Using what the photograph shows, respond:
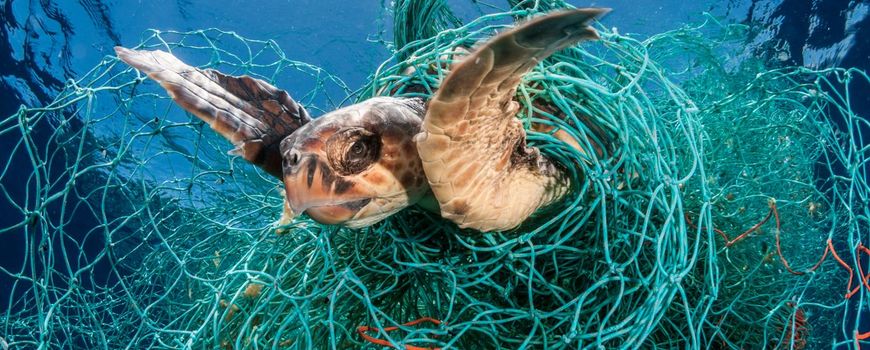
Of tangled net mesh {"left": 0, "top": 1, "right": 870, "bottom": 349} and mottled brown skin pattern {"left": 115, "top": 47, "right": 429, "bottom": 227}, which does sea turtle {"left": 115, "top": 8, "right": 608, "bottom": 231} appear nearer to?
mottled brown skin pattern {"left": 115, "top": 47, "right": 429, "bottom": 227}

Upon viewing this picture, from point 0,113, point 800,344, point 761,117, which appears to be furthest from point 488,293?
point 0,113

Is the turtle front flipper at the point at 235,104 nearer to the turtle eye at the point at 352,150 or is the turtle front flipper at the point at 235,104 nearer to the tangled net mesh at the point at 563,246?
the tangled net mesh at the point at 563,246

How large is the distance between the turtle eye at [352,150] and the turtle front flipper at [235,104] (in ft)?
1.05

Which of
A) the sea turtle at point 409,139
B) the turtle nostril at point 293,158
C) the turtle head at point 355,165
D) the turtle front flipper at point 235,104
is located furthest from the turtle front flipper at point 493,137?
the turtle front flipper at point 235,104

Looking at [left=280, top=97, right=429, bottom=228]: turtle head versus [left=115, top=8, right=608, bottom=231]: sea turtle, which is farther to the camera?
[left=280, top=97, right=429, bottom=228]: turtle head

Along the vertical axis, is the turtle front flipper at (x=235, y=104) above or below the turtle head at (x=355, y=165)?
above

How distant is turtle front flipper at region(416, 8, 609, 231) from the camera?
2.59 ft

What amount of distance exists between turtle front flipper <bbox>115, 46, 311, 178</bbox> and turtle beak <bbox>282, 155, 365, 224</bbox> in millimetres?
326

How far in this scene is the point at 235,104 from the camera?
56.6 inches

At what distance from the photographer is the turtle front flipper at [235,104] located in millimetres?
1341

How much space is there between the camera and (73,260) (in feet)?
22.1

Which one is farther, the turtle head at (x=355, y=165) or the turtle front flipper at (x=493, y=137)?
the turtle head at (x=355, y=165)

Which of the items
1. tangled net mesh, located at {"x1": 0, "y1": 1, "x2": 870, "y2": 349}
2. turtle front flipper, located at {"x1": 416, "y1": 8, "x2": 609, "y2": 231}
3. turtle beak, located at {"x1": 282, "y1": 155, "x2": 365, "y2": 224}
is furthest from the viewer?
tangled net mesh, located at {"x1": 0, "y1": 1, "x2": 870, "y2": 349}

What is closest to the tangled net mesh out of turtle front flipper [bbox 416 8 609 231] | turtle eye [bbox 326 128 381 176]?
turtle front flipper [bbox 416 8 609 231]
